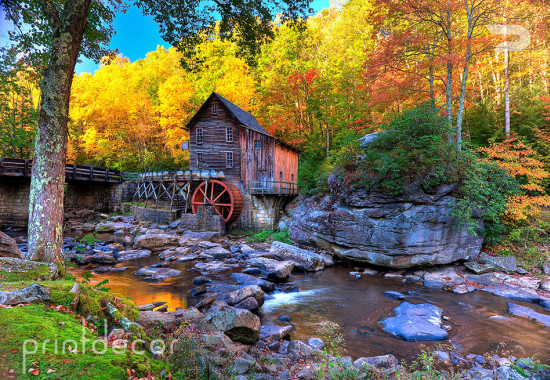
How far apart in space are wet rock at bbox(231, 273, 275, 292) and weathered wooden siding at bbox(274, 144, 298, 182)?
11.1 m

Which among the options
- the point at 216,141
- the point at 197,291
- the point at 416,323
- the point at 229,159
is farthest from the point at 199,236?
the point at 416,323

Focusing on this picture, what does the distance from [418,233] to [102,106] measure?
95.6 ft

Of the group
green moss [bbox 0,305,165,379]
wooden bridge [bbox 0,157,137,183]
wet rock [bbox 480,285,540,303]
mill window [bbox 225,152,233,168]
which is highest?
mill window [bbox 225,152,233,168]

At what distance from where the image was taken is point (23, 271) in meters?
3.80

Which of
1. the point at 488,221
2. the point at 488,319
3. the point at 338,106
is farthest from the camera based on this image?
the point at 338,106

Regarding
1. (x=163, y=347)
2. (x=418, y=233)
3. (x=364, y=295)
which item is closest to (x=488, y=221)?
(x=418, y=233)

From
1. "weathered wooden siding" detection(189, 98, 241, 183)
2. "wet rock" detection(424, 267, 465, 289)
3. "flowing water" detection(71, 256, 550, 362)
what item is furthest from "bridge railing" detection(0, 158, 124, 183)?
"wet rock" detection(424, 267, 465, 289)

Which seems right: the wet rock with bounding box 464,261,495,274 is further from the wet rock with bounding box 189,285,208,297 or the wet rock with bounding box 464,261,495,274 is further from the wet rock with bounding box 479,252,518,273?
the wet rock with bounding box 189,285,208,297

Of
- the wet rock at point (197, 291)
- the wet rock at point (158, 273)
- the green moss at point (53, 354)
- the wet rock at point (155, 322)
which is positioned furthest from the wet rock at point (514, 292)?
the wet rock at point (158, 273)

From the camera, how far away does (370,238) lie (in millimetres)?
10453

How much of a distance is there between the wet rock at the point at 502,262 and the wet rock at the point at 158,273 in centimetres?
1129

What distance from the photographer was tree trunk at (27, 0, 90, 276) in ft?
15.4

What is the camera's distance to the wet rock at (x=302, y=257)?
35.8 ft

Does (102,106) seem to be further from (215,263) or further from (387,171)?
(387,171)
